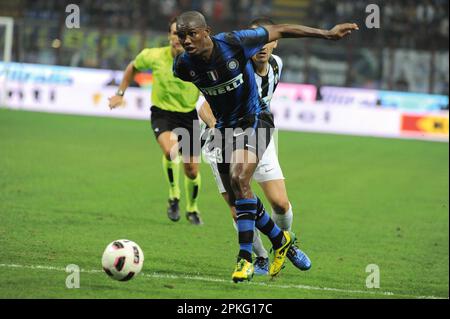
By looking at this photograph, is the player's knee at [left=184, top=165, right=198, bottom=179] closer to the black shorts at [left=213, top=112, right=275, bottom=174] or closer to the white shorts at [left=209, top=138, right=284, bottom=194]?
the white shorts at [left=209, top=138, right=284, bottom=194]

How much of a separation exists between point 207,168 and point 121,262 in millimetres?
11762

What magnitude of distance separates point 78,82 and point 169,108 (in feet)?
57.4

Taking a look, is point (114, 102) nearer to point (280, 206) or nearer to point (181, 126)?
point (181, 126)

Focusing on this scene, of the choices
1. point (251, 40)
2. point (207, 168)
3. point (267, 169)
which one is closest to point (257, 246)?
point (267, 169)

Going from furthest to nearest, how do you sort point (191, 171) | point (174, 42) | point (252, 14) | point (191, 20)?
point (252, 14)
point (191, 171)
point (174, 42)
point (191, 20)

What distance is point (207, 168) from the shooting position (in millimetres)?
19188

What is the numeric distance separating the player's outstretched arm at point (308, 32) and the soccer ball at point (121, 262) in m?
2.16

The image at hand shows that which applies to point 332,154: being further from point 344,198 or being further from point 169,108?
point 169,108

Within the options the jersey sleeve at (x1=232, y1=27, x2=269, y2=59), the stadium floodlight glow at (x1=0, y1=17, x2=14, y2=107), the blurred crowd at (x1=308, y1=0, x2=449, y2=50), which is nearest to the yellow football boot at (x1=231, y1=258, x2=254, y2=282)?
the jersey sleeve at (x1=232, y1=27, x2=269, y2=59)

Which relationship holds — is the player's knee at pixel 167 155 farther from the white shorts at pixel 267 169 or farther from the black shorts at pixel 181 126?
the white shorts at pixel 267 169

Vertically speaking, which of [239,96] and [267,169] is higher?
[239,96]

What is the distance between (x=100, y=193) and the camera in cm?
1420

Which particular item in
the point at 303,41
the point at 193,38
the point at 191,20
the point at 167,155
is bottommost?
the point at 167,155
